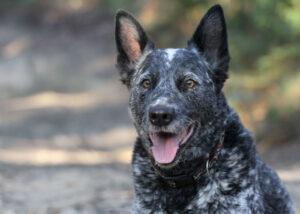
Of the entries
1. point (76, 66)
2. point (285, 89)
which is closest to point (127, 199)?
point (285, 89)

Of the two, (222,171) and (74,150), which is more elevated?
(74,150)

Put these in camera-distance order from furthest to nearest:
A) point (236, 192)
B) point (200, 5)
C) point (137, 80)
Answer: point (200, 5), point (137, 80), point (236, 192)

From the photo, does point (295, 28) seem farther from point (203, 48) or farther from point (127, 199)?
point (203, 48)

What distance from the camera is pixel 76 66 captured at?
74.1 ft

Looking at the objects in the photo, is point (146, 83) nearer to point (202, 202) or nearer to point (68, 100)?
point (202, 202)

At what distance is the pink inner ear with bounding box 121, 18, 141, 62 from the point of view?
15.2 feet

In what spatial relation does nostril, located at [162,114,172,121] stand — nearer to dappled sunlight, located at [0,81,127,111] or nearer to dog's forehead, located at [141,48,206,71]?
dog's forehead, located at [141,48,206,71]

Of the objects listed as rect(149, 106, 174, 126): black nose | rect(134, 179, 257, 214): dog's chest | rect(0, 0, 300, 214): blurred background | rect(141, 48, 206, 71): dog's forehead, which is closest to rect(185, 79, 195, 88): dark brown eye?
rect(141, 48, 206, 71): dog's forehead

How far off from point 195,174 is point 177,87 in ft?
2.56

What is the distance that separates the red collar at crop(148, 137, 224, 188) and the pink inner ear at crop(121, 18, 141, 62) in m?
1.25

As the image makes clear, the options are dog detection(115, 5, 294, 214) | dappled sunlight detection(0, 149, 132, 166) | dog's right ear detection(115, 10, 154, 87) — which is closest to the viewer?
dog detection(115, 5, 294, 214)

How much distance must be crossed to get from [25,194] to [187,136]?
4.34 meters

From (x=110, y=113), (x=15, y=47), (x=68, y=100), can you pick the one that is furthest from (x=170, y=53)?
(x=15, y=47)

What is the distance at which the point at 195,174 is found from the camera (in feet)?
13.2
